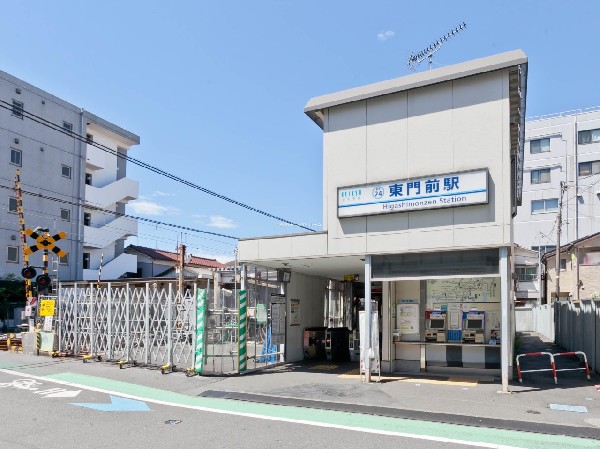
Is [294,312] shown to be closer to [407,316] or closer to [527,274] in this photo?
[407,316]

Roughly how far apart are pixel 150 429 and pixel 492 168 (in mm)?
8983

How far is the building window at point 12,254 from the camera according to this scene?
3154 cm

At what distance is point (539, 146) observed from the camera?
47.9m

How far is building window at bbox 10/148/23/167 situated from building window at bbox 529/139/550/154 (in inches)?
1661

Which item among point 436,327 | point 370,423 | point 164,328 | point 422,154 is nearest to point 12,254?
point 164,328

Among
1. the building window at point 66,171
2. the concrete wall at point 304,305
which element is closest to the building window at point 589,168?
the concrete wall at point 304,305

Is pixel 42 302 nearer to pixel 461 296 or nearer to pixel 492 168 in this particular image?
pixel 461 296

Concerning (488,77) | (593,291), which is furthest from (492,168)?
(593,291)

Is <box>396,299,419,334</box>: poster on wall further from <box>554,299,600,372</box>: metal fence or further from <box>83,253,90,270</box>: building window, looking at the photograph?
<box>83,253,90,270</box>: building window

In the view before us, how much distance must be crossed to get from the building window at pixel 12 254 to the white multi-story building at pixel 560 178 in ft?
136

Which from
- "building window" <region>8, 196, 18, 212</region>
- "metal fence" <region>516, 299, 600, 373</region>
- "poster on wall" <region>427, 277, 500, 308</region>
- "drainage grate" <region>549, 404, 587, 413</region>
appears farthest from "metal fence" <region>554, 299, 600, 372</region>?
"building window" <region>8, 196, 18, 212</region>

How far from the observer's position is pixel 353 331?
61.4 ft

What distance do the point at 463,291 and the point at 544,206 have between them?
124 feet

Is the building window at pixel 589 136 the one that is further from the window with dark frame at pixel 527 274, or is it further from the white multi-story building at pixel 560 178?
the window with dark frame at pixel 527 274
